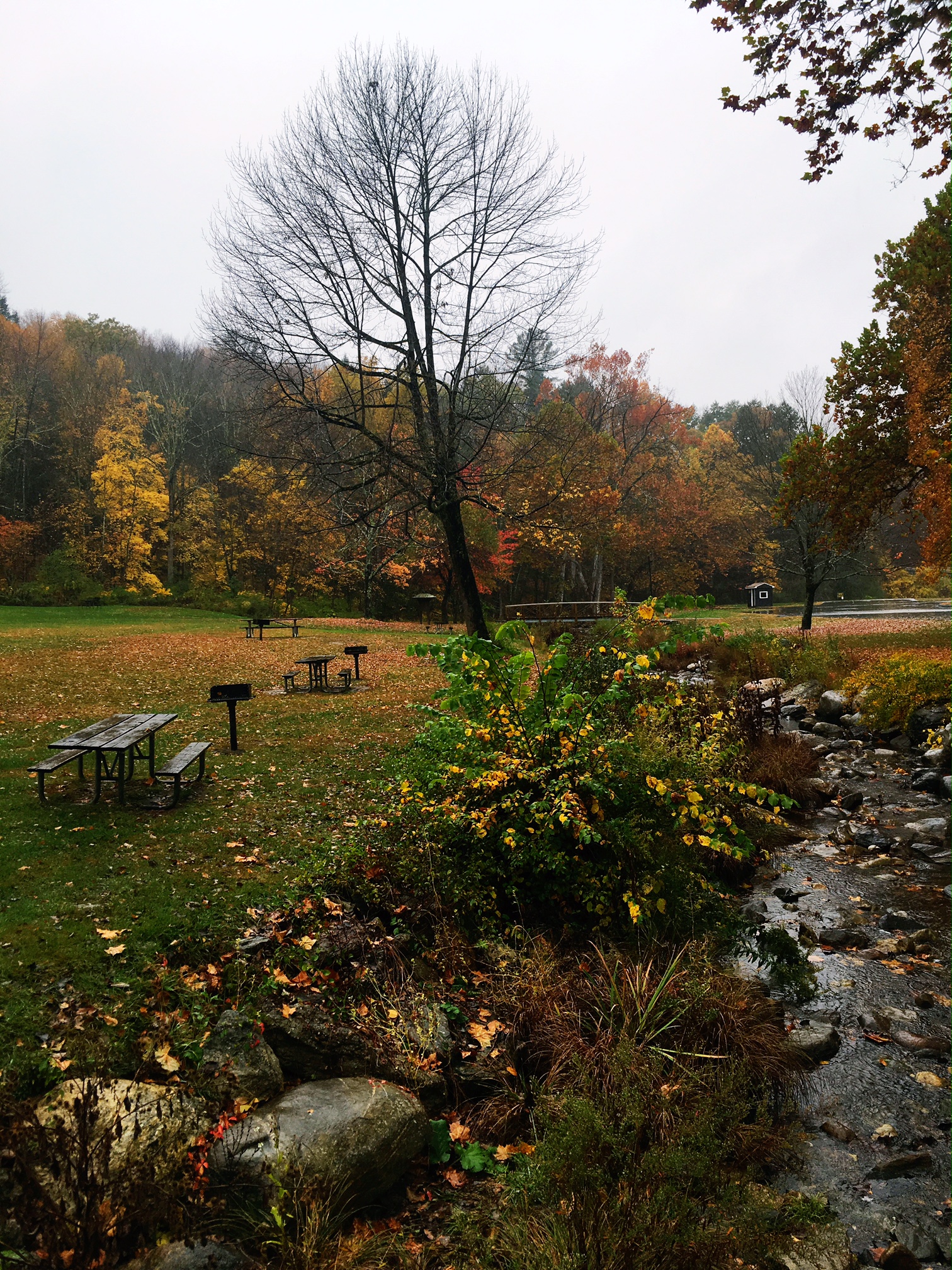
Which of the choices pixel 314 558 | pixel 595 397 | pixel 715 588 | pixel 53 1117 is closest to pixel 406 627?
pixel 314 558

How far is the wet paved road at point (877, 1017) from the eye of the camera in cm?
355

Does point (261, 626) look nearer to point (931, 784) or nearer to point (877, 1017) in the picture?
point (931, 784)

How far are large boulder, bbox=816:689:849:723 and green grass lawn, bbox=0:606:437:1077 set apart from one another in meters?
6.68

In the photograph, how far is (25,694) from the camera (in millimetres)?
11805

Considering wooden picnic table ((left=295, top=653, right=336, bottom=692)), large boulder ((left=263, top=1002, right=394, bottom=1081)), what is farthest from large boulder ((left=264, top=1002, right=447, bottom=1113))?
wooden picnic table ((left=295, top=653, right=336, bottom=692))

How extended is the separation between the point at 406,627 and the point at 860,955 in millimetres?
26688

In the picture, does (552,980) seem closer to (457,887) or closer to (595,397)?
(457,887)

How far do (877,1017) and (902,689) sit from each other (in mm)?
7603

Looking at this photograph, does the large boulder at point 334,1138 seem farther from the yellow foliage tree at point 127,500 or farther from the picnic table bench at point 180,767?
the yellow foliage tree at point 127,500

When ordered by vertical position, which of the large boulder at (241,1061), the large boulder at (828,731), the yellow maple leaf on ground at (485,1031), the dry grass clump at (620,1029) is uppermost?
the large boulder at (828,731)

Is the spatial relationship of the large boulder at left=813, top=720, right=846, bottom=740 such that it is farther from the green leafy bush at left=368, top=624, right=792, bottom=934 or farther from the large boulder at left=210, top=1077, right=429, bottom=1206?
the large boulder at left=210, top=1077, right=429, bottom=1206

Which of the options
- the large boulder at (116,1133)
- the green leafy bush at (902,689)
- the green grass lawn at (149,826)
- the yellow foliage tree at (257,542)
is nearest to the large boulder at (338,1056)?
the large boulder at (116,1133)

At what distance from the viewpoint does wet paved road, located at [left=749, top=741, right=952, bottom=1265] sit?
3549 millimetres

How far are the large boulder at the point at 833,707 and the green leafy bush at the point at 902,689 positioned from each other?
0.24 meters
